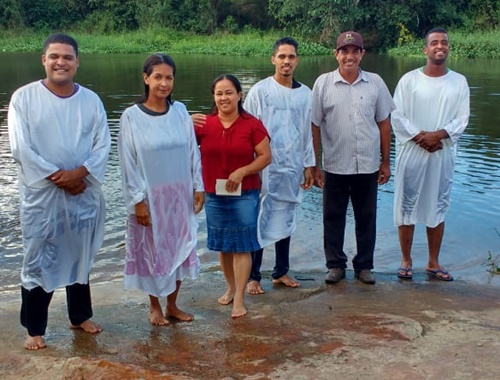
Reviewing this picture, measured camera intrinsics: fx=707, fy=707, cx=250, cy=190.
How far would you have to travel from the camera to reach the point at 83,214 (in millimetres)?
3691

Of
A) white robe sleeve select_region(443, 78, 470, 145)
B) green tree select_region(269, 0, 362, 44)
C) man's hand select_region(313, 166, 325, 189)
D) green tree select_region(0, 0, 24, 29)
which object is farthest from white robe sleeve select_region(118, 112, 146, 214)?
green tree select_region(0, 0, 24, 29)

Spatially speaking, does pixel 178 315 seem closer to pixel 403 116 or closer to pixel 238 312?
pixel 238 312

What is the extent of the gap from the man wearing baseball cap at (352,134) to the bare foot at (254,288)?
0.64 metres

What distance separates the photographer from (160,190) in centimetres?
382

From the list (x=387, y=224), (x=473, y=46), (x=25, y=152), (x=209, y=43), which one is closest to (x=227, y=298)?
(x=25, y=152)

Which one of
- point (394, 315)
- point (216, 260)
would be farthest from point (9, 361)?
point (216, 260)

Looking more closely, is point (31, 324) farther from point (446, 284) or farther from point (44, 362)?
point (446, 284)

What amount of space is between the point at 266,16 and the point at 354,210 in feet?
122

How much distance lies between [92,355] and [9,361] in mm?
399

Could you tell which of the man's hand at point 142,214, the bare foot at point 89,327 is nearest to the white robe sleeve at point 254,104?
the man's hand at point 142,214

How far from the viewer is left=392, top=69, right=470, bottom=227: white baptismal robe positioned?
4746mm

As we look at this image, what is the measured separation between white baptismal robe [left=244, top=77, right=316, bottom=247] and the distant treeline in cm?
3059

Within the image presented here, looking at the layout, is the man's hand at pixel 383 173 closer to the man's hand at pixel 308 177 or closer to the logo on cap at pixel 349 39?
the man's hand at pixel 308 177

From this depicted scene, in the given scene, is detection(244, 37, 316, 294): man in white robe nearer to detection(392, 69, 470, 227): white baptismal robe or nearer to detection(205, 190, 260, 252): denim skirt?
detection(205, 190, 260, 252): denim skirt
